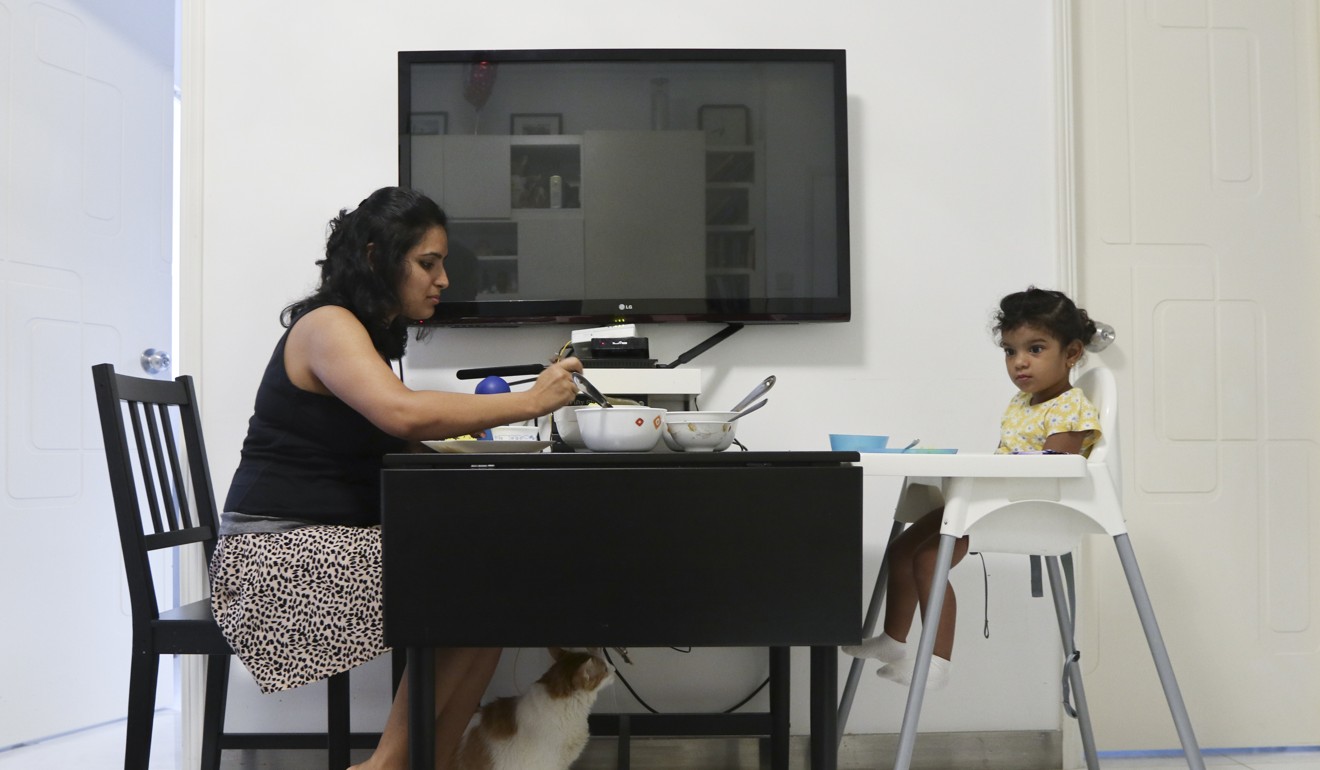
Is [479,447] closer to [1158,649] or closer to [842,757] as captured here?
[1158,649]

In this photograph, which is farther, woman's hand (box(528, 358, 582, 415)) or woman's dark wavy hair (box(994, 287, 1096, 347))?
woman's dark wavy hair (box(994, 287, 1096, 347))

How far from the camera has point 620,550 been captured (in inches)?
52.6

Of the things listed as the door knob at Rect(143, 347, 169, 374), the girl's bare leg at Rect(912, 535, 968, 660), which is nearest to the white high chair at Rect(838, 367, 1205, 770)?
the girl's bare leg at Rect(912, 535, 968, 660)

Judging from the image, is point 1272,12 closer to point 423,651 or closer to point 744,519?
point 744,519

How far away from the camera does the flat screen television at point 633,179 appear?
7.36ft

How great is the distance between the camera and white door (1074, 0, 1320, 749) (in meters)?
2.38

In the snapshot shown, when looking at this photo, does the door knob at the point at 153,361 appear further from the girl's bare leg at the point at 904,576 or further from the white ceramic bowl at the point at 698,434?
the girl's bare leg at the point at 904,576

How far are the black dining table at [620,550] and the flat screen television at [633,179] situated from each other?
0.94 metres

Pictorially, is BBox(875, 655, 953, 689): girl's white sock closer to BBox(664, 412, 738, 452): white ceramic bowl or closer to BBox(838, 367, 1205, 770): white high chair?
BBox(838, 367, 1205, 770): white high chair

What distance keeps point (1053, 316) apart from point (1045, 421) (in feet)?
0.70

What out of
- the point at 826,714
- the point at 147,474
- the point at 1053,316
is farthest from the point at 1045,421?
the point at 147,474

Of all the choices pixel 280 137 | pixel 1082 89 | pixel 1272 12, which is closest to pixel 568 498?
pixel 280 137

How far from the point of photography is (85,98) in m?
2.60

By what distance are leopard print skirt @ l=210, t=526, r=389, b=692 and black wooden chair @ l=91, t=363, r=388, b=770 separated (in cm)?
12
